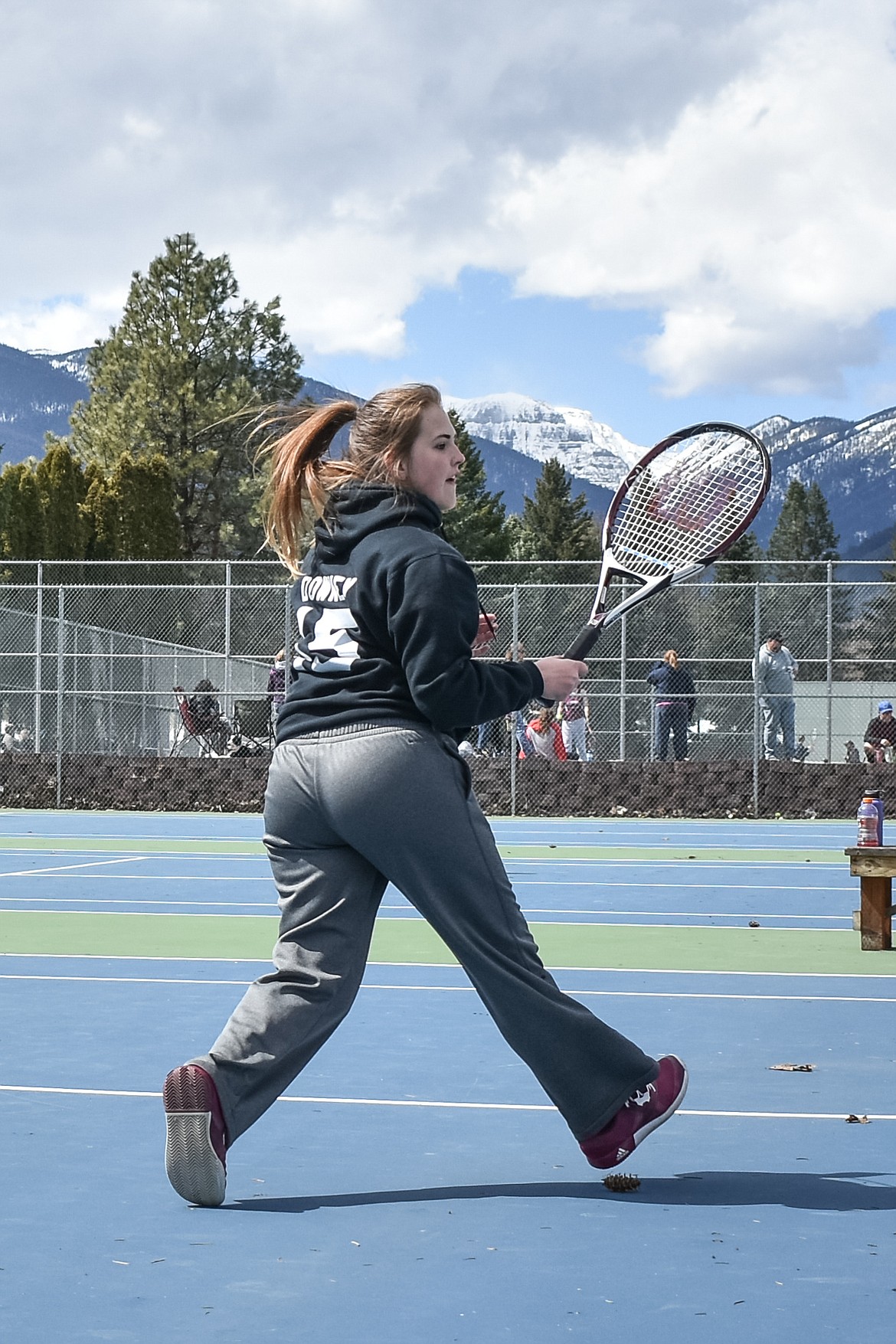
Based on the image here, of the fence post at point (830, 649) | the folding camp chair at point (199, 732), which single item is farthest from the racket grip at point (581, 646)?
the folding camp chair at point (199, 732)

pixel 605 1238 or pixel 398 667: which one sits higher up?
pixel 398 667

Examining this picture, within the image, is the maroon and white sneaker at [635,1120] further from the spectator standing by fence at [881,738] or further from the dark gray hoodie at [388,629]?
the spectator standing by fence at [881,738]

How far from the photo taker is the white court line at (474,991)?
288 inches

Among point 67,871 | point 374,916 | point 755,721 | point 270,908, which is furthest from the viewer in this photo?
point 755,721

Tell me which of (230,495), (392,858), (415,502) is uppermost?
(230,495)

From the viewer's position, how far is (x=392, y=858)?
396 centimetres

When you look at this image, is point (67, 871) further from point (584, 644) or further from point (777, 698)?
point (584, 644)

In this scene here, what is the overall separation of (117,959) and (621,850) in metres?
8.09

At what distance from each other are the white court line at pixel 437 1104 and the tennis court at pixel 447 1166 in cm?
1

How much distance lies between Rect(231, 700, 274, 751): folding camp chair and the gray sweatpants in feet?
61.8

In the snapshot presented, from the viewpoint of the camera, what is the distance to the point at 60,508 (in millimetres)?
42438

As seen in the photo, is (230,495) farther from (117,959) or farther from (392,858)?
(392,858)

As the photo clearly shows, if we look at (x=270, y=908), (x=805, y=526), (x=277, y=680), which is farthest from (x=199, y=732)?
(x=805, y=526)

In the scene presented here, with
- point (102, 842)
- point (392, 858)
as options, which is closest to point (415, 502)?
point (392, 858)
